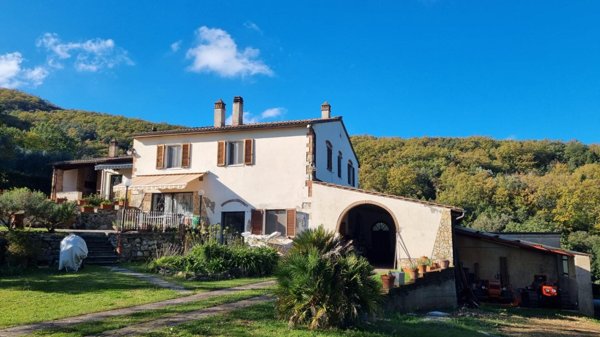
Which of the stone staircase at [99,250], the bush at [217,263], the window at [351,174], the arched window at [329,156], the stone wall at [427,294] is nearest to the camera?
the stone wall at [427,294]

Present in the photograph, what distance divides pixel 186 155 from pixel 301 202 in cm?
844

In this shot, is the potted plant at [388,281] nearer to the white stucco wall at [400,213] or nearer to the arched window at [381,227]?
the white stucco wall at [400,213]

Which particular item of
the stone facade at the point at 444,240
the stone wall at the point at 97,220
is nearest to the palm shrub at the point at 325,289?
the stone facade at the point at 444,240

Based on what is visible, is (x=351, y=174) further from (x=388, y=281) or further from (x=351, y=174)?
(x=388, y=281)

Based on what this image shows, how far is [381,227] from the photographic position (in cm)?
2870

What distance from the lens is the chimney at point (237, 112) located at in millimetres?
28547

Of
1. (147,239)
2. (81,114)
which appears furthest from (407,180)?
(81,114)

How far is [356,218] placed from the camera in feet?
92.5

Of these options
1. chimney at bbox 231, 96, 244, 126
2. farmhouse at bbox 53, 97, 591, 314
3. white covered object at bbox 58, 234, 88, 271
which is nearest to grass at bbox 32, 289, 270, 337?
white covered object at bbox 58, 234, 88, 271

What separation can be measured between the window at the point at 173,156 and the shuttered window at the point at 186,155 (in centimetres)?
42

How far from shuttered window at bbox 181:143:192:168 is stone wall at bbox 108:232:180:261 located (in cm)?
715

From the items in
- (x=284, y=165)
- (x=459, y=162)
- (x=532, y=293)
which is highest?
(x=459, y=162)

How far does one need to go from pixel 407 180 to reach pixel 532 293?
3727 centimetres

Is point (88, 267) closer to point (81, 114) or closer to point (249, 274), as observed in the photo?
point (249, 274)
